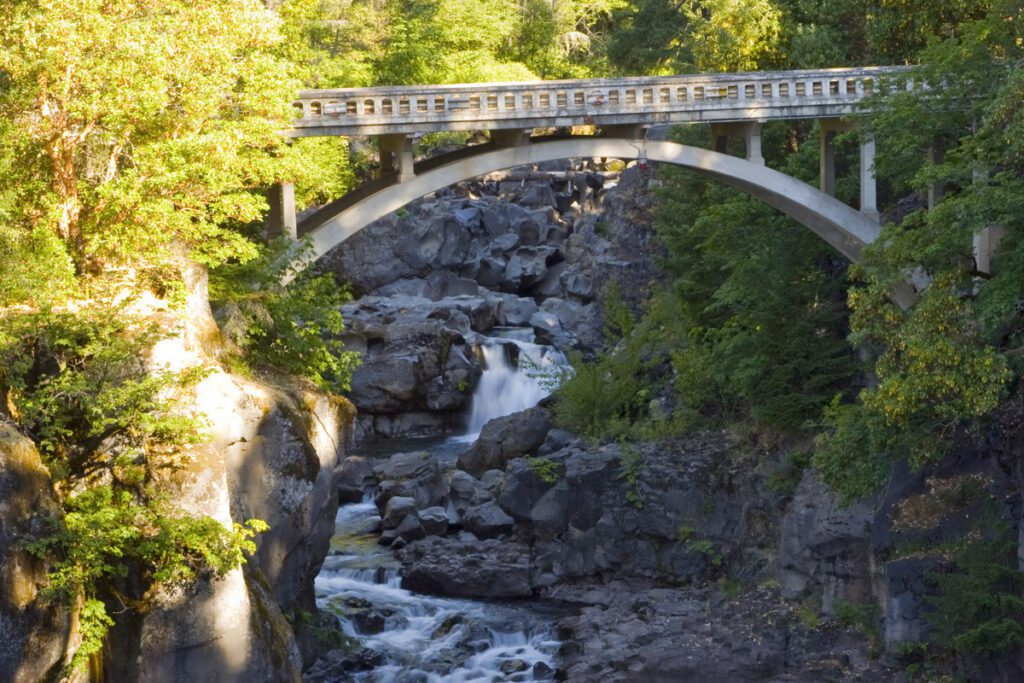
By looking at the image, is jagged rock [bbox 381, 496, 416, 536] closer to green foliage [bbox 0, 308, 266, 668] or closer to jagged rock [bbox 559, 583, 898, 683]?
jagged rock [bbox 559, 583, 898, 683]

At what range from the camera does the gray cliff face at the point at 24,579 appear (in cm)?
1499

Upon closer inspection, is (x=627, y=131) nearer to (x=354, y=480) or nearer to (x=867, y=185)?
(x=867, y=185)

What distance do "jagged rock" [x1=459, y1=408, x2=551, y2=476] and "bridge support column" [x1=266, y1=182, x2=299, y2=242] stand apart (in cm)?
966

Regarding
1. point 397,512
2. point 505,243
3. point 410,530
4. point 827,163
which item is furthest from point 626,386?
point 505,243

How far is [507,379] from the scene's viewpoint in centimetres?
3894

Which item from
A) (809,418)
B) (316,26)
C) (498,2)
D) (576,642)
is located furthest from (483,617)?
(498,2)

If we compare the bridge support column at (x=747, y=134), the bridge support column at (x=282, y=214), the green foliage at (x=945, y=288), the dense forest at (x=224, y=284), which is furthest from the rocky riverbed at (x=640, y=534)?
the bridge support column at (x=282, y=214)

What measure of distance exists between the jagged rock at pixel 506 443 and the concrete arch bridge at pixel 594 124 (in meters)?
7.84

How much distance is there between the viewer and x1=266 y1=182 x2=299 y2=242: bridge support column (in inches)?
888

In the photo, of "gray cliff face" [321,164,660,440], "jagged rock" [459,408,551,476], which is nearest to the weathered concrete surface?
"jagged rock" [459,408,551,476]

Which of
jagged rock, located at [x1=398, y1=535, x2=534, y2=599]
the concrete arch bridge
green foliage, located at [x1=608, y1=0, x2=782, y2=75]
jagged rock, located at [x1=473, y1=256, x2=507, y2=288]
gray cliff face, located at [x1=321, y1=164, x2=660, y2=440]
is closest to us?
the concrete arch bridge

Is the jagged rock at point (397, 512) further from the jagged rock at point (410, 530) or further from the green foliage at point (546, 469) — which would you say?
the green foliage at point (546, 469)

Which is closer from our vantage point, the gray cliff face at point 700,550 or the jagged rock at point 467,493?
the gray cliff face at point 700,550

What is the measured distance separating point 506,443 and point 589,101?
9.58 meters
